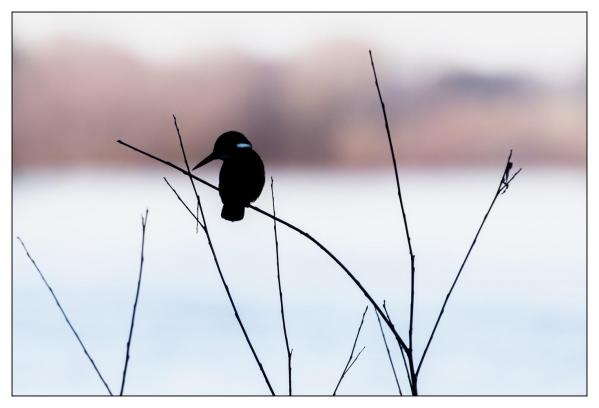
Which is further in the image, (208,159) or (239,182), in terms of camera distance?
(239,182)

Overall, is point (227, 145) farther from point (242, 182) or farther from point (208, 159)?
point (242, 182)

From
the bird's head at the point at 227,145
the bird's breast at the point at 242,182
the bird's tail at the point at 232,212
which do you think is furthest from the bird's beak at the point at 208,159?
the bird's tail at the point at 232,212

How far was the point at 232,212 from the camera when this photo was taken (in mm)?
2125

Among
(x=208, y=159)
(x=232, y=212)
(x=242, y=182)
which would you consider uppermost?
(x=208, y=159)

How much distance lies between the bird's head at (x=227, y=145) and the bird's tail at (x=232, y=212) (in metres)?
0.32

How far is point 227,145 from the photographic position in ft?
5.96

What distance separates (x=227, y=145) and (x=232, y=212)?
1.19ft

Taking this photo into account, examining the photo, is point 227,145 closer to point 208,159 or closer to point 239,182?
point 208,159

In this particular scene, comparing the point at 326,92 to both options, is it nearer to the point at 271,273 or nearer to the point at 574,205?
the point at 271,273

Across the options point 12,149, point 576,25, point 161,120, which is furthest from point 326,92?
point 12,149

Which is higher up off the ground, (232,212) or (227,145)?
(227,145)

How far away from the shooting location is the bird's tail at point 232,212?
2117mm

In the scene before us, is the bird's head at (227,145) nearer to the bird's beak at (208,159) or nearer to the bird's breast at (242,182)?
the bird's beak at (208,159)

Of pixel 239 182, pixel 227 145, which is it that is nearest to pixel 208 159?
pixel 227 145
